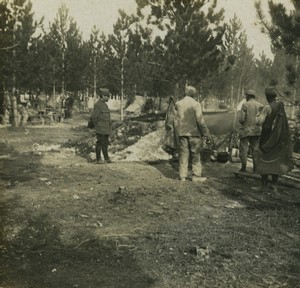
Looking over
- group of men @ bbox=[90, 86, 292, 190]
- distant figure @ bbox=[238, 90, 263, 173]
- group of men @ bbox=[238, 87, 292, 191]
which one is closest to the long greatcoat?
group of men @ bbox=[90, 86, 292, 190]

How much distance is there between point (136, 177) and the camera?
810 centimetres

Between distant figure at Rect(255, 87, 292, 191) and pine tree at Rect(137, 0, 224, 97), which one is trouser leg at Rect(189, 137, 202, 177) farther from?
pine tree at Rect(137, 0, 224, 97)

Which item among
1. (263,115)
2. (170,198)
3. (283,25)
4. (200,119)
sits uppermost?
(283,25)

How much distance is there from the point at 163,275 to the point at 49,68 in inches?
1000

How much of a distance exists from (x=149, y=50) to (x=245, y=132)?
11.1 meters

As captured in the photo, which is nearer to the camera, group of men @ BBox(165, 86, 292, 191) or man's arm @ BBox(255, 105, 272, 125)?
group of men @ BBox(165, 86, 292, 191)

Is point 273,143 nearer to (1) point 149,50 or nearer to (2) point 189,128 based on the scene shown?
(2) point 189,128

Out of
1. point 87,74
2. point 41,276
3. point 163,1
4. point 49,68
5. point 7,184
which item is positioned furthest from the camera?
point 87,74

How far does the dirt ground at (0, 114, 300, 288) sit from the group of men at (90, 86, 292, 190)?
0.47m

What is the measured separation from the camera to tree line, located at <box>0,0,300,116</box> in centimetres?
1098

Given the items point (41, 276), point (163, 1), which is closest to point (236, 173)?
point (41, 276)

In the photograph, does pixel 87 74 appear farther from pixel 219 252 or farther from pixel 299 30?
pixel 219 252

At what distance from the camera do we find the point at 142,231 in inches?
192

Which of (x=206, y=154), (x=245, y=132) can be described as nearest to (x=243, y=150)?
(x=245, y=132)
